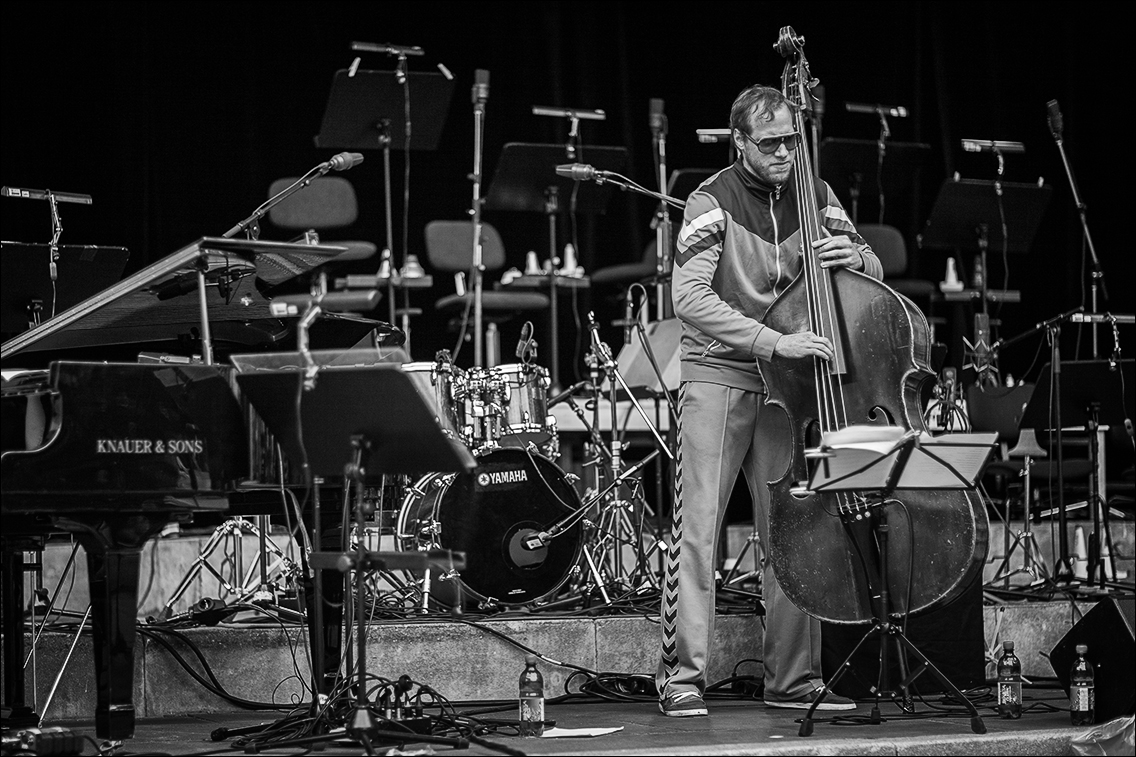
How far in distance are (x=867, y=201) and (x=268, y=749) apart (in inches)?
286

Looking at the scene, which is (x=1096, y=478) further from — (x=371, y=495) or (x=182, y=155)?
(x=182, y=155)

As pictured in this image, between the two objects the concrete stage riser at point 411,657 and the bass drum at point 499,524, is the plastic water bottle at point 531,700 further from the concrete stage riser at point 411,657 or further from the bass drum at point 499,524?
the bass drum at point 499,524

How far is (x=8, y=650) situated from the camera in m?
4.40

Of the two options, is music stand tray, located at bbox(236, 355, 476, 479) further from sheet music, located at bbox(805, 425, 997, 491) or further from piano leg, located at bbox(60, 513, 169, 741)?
sheet music, located at bbox(805, 425, 997, 491)

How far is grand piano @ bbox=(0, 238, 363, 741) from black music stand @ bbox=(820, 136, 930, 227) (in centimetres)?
472

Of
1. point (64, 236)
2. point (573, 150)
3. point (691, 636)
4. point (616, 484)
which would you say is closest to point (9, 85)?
point (64, 236)

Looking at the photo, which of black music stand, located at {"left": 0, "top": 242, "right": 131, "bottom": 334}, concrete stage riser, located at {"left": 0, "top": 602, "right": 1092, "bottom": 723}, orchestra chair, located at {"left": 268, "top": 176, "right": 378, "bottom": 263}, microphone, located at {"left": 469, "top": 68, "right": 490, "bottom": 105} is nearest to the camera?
concrete stage riser, located at {"left": 0, "top": 602, "right": 1092, "bottom": 723}

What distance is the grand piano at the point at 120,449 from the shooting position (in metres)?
3.71

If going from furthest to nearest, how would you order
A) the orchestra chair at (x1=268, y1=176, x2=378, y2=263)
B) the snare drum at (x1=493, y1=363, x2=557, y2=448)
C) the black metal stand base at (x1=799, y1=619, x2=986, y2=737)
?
the orchestra chair at (x1=268, y1=176, x2=378, y2=263)
the snare drum at (x1=493, y1=363, x2=557, y2=448)
the black metal stand base at (x1=799, y1=619, x2=986, y2=737)

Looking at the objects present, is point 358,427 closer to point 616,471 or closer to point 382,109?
point 616,471

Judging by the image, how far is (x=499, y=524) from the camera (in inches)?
230

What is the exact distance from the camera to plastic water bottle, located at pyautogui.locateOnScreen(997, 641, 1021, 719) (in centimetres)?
449

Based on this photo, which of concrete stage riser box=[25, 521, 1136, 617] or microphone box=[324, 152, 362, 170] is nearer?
microphone box=[324, 152, 362, 170]

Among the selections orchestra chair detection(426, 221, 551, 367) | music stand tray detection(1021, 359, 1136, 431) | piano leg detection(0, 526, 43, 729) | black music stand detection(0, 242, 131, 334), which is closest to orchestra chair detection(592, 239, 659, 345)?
orchestra chair detection(426, 221, 551, 367)
